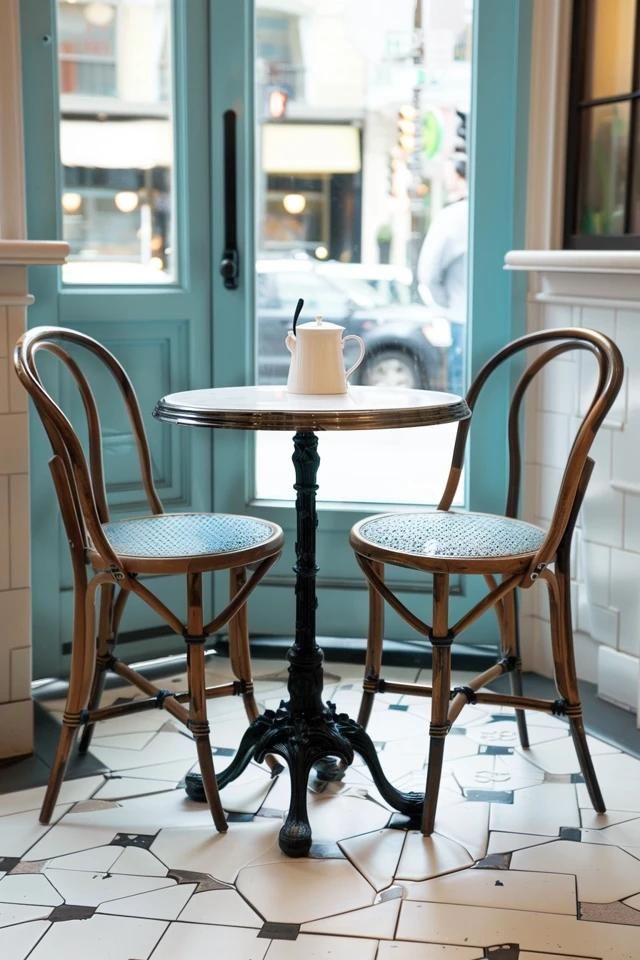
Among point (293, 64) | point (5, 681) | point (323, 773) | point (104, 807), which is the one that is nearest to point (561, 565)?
point (323, 773)

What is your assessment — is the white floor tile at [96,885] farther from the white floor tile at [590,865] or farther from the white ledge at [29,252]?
the white ledge at [29,252]

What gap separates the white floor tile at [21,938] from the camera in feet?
6.27

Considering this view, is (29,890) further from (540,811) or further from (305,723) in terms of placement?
(540,811)

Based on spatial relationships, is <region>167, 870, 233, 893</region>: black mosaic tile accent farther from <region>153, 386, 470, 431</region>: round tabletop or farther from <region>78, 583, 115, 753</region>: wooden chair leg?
<region>153, 386, 470, 431</region>: round tabletop

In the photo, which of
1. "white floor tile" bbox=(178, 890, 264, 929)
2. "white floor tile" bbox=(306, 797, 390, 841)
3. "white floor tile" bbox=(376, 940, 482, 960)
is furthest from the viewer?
"white floor tile" bbox=(306, 797, 390, 841)

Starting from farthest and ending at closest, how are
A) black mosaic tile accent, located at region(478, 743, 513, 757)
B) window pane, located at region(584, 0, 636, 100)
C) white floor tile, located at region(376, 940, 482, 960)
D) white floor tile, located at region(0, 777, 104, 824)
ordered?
1. window pane, located at region(584, 0, 636, 100)
2. black mosaic tile accent, located at region(478, 743, 513, 757)
3. white floor tile, located at region(0, 777, 104, 824)
4. white floor tile, located at region(376, 940, 482, 960)

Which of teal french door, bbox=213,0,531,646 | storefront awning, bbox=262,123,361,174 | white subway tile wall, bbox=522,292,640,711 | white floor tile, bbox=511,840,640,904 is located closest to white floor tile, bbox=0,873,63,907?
white floor tile, bbox=511,840,640,904

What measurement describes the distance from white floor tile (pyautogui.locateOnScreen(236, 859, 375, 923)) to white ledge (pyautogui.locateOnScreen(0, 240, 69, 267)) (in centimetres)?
133

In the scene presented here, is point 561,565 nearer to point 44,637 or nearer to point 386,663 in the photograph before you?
point 386,663

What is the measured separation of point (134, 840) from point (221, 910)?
1.06 ft

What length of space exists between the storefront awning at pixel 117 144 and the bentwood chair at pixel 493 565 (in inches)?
45.0

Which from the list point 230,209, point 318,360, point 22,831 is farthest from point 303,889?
point 230,209

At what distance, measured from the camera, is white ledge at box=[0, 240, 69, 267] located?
255 centimetres

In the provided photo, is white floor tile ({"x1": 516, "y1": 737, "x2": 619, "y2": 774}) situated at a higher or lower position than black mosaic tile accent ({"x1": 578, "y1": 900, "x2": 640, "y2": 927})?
lower
